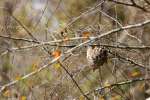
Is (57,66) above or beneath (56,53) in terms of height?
beneath

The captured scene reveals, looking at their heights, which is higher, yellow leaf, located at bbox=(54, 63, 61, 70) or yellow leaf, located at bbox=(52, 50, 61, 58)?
yellow leaf, located at bbox=(52, 50, 61, 58)

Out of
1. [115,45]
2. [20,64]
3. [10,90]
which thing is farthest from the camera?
[20,64]

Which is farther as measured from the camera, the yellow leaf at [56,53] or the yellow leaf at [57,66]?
the yellow leaf at [57,66]

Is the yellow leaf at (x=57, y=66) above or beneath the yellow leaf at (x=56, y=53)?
beneath

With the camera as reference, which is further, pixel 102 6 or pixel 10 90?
pixel 10 90

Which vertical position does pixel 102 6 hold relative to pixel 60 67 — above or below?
above

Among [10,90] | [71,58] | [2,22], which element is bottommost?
[10,90]

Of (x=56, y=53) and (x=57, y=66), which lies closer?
(x=56, y=53)

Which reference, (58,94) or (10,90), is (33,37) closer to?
(58,94)

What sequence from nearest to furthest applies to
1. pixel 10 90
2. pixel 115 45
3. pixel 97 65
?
pixel 115 45
pixel 97 65
pixel 10 90

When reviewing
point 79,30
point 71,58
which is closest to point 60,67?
point 71,58

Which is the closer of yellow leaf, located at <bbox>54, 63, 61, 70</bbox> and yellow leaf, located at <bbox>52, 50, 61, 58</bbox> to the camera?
yellow leaf, located at <bbox>52, 50, 61, 58</bbox>
